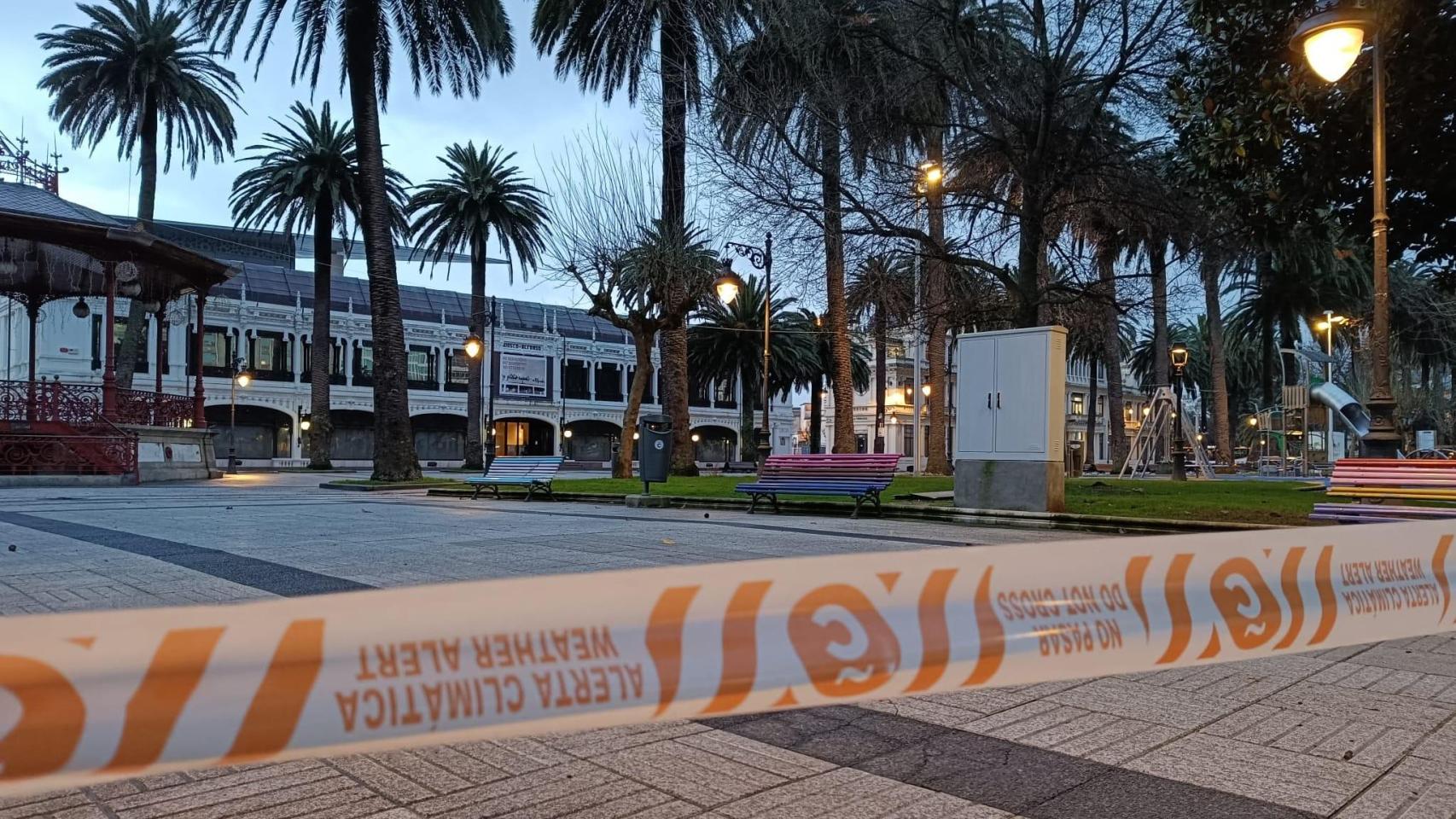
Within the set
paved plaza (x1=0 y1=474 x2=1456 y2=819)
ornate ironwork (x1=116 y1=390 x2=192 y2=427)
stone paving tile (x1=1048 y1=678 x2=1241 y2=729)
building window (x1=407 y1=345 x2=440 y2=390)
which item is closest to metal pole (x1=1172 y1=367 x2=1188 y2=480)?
paved plaza (x1=0 y1=474 x2=1456 y2=819)

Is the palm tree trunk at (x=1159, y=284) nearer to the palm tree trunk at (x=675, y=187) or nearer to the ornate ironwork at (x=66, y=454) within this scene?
the palm tree trunk at (x=675, y=187)

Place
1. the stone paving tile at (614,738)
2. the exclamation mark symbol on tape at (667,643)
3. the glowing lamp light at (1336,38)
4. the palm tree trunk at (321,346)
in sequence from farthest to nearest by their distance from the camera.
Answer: the palm tree trunk at (321,346) → the glowing lamp light at (1336,38) → the stone paving tile at (614,738) → the exclamation mark symbol on tape at (667,643)

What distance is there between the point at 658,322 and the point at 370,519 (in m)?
11.6

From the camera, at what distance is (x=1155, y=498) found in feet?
51.2

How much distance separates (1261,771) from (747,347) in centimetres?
4047

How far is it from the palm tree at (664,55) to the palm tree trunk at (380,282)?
5.10 m

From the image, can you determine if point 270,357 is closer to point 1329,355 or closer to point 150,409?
point 150,409

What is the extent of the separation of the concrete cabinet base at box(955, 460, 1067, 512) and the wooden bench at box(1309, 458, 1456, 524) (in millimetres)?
2917

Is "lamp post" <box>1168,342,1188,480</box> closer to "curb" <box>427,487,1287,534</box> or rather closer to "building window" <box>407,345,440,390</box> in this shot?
"curb" <box>427,487,1287,534</box>

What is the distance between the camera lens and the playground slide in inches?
1092

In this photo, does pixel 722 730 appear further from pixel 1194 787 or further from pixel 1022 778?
pixel 1194 787

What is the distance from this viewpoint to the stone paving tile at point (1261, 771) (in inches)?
114

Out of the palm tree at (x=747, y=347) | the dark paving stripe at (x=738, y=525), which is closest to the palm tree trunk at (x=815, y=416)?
the palm tree at (x=747, y=347)

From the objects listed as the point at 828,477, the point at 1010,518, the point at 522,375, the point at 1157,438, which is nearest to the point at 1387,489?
the point at 1010,518
